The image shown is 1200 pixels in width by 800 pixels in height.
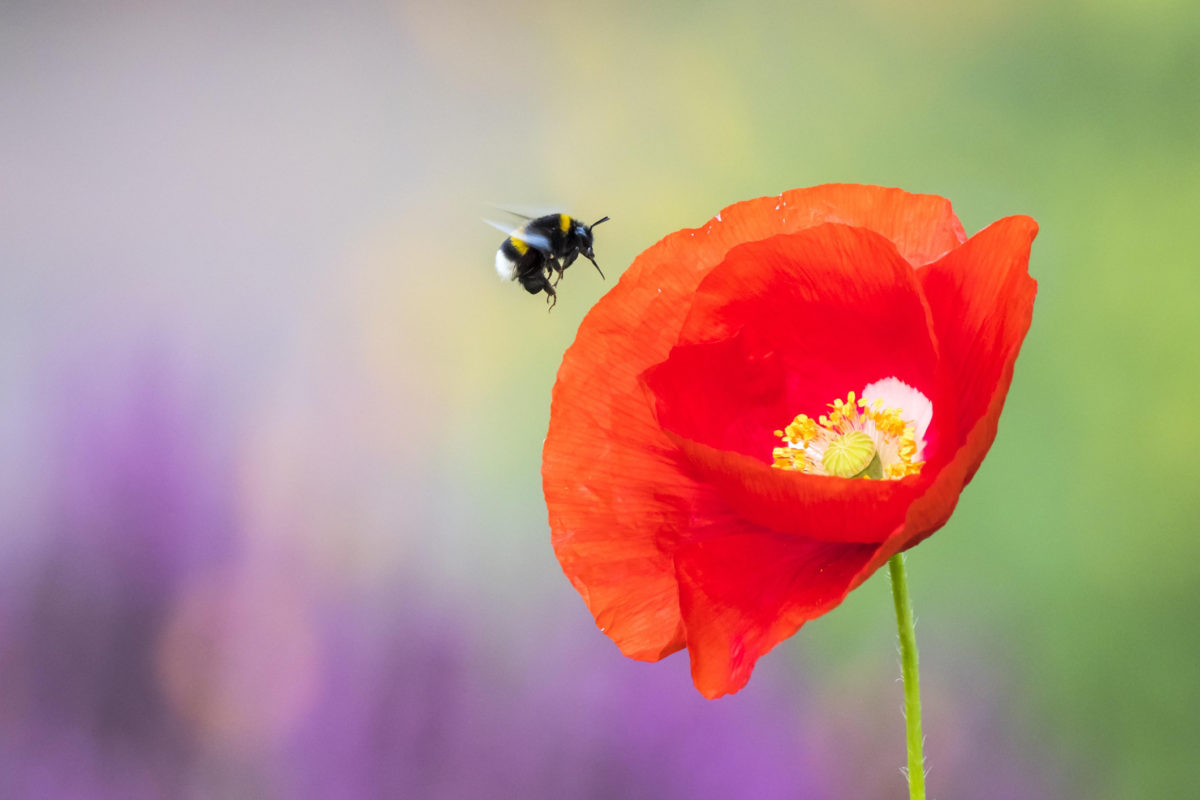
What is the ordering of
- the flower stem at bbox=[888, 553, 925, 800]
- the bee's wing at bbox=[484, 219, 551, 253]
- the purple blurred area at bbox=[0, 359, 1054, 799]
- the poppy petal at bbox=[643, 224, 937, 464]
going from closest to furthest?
the flower stem at bbox=[888, 553, 925, 800], the poppy petal at bbox=[643, 224, 937, 464], the bee's wing at bbox=[484, 219, 551, 253], the purple blurred area at bbox=[0, 359, 1054, 799]

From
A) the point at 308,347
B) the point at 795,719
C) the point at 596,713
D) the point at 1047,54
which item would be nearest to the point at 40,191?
the point at 308,347

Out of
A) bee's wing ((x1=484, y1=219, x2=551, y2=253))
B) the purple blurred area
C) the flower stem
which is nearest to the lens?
the flower stem

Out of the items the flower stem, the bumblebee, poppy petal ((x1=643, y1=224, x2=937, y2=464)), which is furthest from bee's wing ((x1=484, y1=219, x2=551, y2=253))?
the flower stem

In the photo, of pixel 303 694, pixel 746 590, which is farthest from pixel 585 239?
pixel 746 590

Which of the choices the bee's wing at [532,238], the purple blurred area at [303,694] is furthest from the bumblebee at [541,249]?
the purple blurred area at [303,694]

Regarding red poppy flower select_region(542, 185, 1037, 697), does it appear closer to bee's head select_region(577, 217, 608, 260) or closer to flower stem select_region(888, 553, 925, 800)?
flower stem select_region(888, 553, 925, 800)

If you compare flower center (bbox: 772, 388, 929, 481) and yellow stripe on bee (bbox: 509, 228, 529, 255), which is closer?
flower center (bbox: 772, 388, 929, 481)
